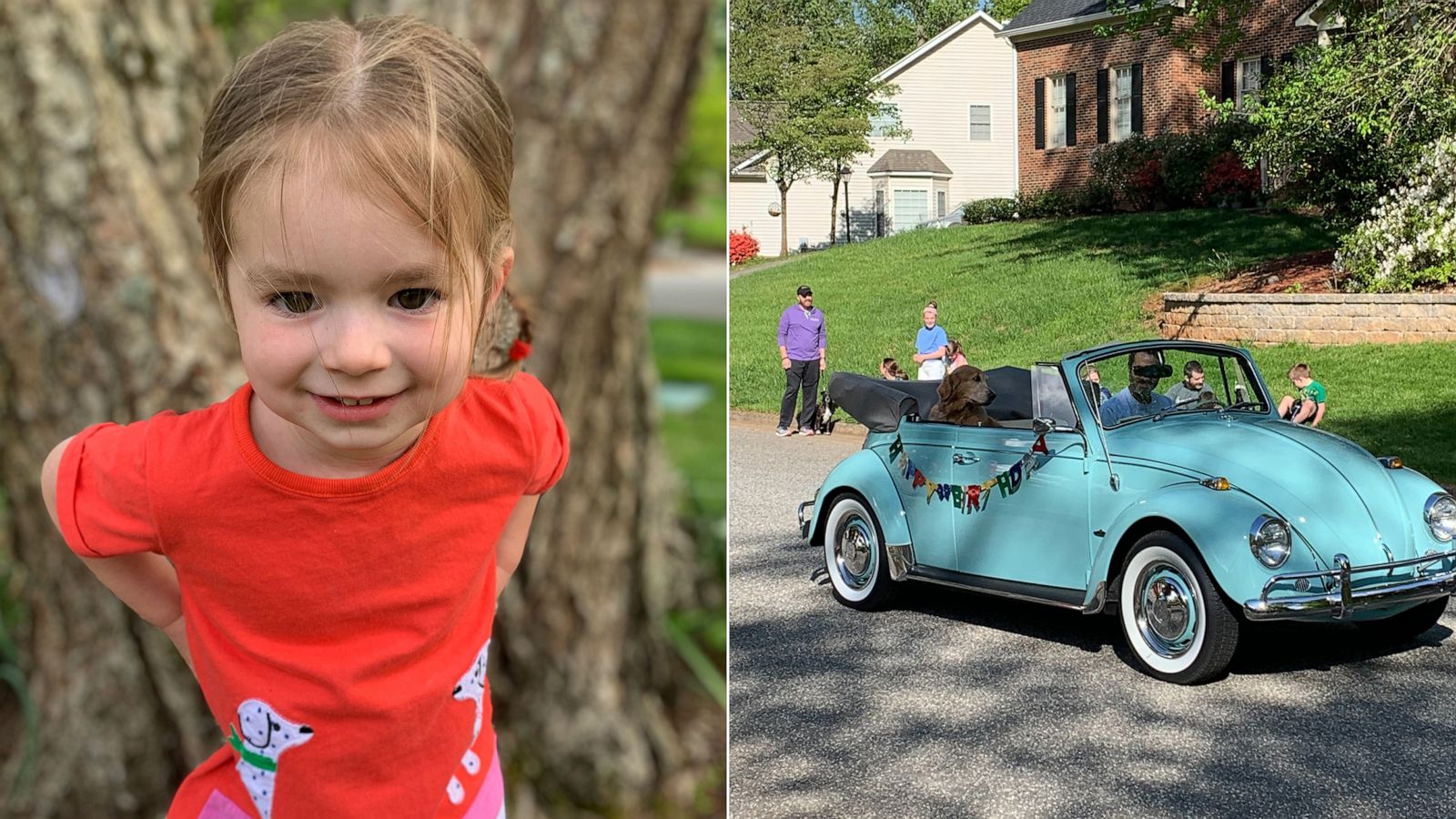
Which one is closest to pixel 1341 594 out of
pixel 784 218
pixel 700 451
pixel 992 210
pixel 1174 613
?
pixel 1174 613

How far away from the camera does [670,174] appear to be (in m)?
2.52

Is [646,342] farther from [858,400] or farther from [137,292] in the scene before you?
[858,400]

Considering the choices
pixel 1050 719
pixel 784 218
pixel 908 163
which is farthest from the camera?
pixel 908 163

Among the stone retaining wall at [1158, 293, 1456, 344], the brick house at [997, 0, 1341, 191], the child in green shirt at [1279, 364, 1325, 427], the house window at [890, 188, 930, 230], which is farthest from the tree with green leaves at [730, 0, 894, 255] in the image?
the child in green shirt at [1279, 364, 1325, 427]

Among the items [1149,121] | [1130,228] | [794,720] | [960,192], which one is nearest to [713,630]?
[794,720]

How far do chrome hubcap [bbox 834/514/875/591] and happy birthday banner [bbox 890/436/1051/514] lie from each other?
1.45 feet

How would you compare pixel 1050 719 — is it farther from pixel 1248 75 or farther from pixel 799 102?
pixel 799 102

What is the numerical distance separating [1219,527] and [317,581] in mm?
4850

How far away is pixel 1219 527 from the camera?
5.91 m

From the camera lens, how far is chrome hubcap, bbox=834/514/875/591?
305 inches

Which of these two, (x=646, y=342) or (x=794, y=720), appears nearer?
(x=646, y=342)

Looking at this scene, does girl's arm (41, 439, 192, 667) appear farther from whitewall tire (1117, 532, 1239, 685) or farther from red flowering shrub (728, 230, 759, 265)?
red flowering shrub (728, 230, 759, 265)

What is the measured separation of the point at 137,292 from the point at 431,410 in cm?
82

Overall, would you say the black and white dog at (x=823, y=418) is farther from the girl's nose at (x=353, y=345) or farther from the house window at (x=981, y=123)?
the house window at (x=981, y=123)
